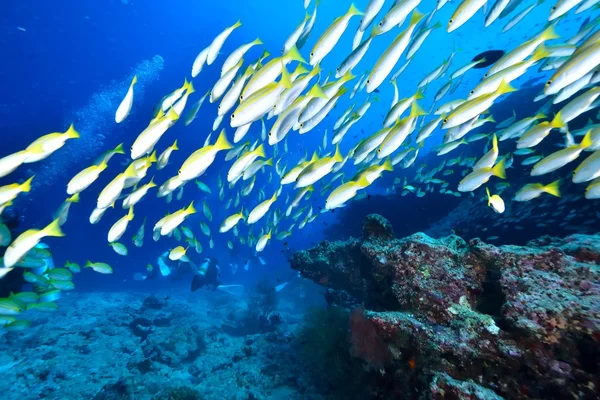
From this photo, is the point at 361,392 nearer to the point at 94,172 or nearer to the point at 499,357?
the point at 499,357

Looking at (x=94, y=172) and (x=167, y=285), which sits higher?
(x=167, y=285)

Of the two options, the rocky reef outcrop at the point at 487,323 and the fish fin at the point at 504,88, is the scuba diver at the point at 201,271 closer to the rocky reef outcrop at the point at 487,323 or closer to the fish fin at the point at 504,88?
the rocky reef outcrop at the point at 487,323

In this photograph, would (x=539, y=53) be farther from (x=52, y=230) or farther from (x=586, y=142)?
(x=52, y=230)

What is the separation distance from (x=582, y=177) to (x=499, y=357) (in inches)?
104

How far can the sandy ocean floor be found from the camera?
6598 millimetres

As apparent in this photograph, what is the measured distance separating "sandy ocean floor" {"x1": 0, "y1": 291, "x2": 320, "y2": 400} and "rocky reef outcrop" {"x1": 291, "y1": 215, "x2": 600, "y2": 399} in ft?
13.2

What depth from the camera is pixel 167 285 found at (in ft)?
92.4

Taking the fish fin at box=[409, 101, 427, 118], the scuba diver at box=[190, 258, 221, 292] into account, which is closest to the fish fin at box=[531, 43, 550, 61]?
the fish fin at box=[409, 101, 427, 118]

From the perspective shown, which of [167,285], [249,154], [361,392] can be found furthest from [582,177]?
[167,285]

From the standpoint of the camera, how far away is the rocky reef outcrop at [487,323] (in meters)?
2.48

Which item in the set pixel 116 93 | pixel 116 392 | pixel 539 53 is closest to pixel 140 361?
pixel 116 392

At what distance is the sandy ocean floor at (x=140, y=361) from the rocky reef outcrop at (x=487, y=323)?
4.02 m

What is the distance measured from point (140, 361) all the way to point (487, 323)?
9630 mm

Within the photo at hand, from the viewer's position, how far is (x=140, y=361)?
8.45m
